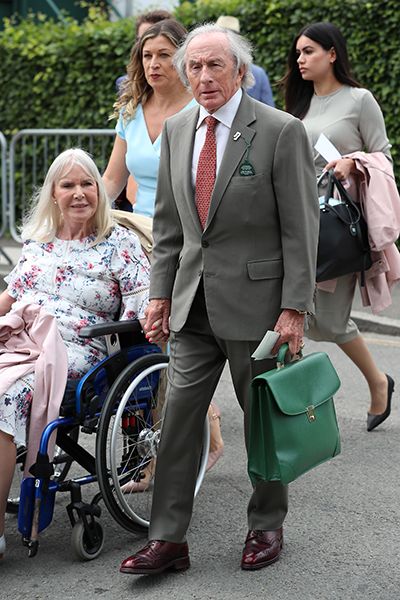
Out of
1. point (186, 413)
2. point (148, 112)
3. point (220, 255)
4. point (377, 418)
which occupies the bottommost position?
point (377, 418)

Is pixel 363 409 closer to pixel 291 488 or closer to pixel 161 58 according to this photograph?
pixel 291 488

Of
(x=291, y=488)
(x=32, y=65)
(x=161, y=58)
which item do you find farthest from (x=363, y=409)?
(x=32, y=65)

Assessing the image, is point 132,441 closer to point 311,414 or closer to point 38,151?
point 311,414

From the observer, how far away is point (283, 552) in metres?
4.61

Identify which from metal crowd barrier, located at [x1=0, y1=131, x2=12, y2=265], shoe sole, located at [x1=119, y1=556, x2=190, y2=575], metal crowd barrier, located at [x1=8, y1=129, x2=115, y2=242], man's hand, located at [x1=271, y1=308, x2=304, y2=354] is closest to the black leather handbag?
man's hand, located at [x1=271, y1=308, x2=304, y2=354]

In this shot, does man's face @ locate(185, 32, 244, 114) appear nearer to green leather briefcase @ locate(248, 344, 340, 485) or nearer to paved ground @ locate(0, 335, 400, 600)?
green leather briefcase @ locate(248, 344, 340, 485)

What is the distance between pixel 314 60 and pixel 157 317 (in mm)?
2213

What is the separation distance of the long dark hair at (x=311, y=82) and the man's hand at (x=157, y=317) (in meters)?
2.13

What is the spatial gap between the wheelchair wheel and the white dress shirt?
0.84 meters

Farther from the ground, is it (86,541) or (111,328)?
(111,328)

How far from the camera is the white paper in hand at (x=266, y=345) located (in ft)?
13.5

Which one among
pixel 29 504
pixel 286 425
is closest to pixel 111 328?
pixel 29 504

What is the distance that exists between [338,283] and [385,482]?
1049 mm

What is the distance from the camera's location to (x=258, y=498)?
14.6ft
